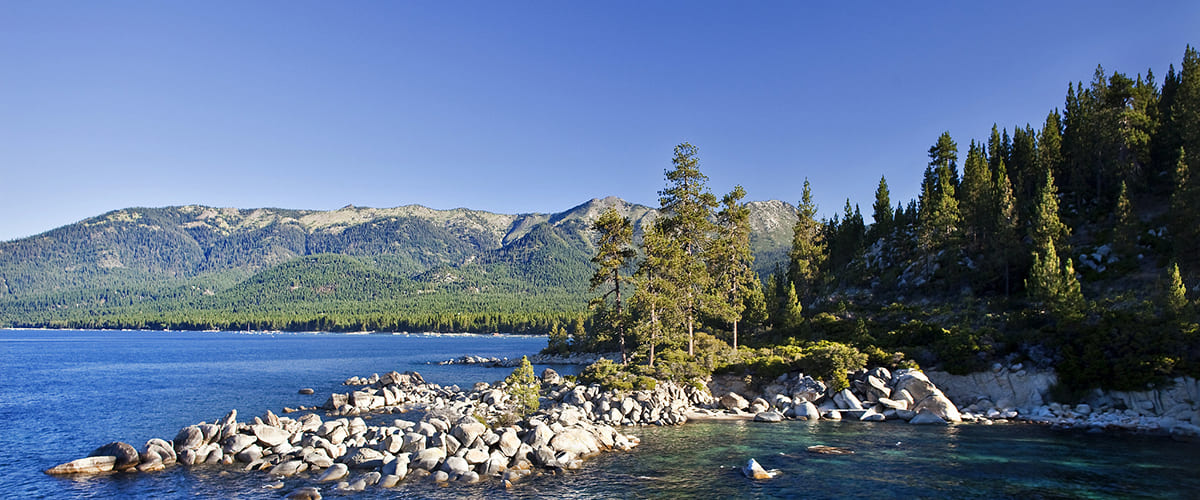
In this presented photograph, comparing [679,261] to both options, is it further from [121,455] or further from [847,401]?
[121,455]

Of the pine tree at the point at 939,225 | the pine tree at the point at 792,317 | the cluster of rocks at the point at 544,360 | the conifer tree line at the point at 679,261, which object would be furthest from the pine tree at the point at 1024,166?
the cluster of rocks at the point at 544,360

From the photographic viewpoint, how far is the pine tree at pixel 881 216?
332 ft

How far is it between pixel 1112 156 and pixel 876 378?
5597 centimetres

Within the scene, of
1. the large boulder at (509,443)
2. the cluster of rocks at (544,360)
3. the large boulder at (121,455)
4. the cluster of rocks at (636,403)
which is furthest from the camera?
the cluster of rocks at (544,360)

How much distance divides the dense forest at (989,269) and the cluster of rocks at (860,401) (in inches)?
70.4

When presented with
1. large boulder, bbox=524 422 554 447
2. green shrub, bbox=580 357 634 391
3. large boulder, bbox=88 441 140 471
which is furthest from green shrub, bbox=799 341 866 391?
large boulder, bbox=88 441 140 471

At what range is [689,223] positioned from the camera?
60.6m

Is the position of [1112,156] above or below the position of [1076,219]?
above

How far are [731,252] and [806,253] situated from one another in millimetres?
35911

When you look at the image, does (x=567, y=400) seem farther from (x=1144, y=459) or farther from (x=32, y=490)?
(x=1144, y=459)

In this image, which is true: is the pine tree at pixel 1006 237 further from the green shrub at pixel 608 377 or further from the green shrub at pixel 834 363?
the green shrub at pixel 608 377

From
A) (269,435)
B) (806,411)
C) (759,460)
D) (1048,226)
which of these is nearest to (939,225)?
(1048,226)

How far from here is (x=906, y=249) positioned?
91.6 m

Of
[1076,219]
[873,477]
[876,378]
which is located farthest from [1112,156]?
[873,477]
